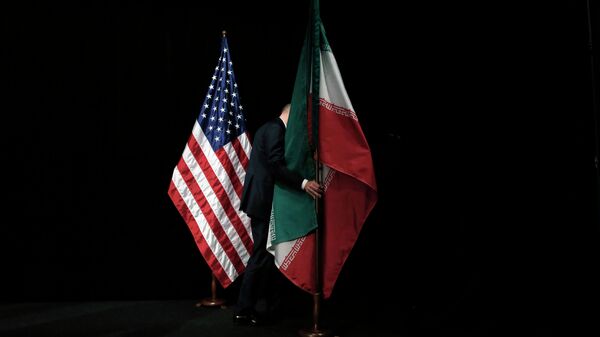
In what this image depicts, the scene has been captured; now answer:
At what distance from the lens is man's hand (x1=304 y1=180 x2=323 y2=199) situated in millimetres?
2496

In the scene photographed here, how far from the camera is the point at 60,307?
3258mm

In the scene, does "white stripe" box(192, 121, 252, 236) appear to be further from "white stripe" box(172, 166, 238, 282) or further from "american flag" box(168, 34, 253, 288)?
"white stripe" box(172, 166, 238, 282)

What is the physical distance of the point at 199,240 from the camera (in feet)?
10.5

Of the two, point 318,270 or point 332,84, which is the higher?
point 332,84

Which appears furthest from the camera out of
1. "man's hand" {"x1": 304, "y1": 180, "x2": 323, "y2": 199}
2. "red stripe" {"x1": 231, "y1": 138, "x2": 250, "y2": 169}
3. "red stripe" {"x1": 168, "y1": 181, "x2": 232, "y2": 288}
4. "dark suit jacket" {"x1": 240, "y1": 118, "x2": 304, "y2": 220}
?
"red stripe" {"x1": 231, "y1": 138, "x2": 250, "y2": 169}

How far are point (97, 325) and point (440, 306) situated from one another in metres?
2.18

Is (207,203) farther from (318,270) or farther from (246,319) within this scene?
(318,270)

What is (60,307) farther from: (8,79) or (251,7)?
(251,7)

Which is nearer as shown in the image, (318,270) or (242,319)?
(318,270)

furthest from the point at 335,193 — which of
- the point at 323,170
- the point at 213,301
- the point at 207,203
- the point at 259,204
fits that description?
the point at 213,301

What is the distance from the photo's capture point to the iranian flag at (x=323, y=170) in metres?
2.53

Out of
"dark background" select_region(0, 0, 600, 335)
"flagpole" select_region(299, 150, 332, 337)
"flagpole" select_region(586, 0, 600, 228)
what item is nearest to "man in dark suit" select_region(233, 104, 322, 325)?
"flagpole" select_region(299, 150, 332, 337)

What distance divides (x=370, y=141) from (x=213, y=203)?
50.8 inches

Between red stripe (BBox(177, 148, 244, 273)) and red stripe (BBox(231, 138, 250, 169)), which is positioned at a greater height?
red stripe (BBox(231, 138, 250, 169))
